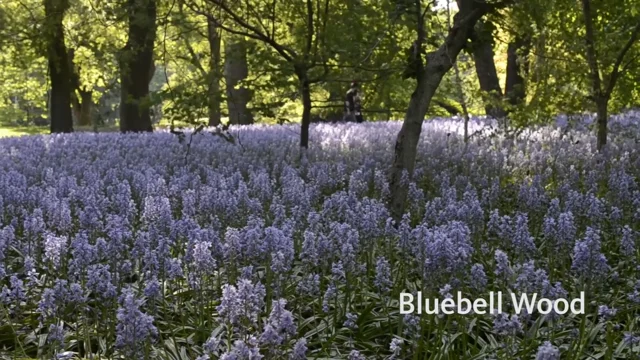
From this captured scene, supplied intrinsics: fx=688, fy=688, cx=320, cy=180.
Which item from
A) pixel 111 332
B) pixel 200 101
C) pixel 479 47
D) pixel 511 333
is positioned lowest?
pixel 111 332

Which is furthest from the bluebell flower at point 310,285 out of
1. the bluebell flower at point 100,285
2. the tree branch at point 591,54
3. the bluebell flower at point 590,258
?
the tree branch at point 591,54

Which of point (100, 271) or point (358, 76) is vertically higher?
point (358, 76)

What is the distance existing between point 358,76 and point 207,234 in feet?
19.9

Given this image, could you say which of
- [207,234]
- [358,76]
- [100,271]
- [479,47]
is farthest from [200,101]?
[100,271]

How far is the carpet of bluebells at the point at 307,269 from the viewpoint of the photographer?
3.94 m

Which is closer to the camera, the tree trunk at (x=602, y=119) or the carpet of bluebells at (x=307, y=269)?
the carpet of bluebells at (x=307, y=269)

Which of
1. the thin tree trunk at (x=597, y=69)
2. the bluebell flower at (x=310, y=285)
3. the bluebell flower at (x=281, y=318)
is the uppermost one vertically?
the thin tree trunk at (x=597, y=69)

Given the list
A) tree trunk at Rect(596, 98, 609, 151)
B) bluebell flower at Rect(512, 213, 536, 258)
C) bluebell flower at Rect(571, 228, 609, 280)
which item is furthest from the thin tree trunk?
bluebell flower at Rect(571, 228, 609, 280)

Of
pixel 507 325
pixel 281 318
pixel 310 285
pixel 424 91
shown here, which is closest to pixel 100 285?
pixel 310 285

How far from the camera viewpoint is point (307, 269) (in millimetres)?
4797

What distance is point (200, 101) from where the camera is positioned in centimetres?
888

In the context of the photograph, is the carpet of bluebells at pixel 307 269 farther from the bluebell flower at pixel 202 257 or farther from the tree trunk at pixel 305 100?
the tree trunk at pixel 305 100

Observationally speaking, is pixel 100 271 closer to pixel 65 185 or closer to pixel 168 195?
pixel 168 195

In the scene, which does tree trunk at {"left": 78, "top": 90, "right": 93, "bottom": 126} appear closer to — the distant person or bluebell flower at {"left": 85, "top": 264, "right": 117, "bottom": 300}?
the distant person
